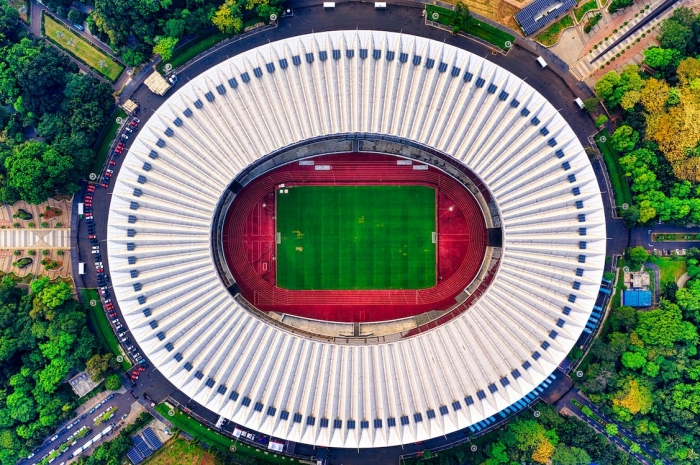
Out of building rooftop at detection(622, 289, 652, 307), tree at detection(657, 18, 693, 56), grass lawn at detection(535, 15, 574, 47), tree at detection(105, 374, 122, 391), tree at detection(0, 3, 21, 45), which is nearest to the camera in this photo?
tree at detection(657, 18, 693, 56)

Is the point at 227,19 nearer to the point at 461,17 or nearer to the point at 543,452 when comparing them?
the point at 461,17

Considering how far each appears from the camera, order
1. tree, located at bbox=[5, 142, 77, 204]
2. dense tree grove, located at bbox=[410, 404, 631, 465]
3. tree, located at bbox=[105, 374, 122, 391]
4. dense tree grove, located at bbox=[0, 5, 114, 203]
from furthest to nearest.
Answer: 1. tree, located at bbox=[105, 374, 122, 391]
2. dense tree grove, located at bbox=[410, 404, 631, 465]
3. dense tree grove, located at bbox=[0, 5, 114, 203]
4. tree, located at bbox=[5, 142, 77, 204]

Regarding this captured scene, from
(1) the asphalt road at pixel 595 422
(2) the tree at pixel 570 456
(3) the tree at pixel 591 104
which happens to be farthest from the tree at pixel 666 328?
(3) the tree at pixel 591 104

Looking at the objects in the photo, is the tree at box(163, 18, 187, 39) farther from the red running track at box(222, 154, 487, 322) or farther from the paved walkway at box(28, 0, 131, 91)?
the red running track at box(222, 154, 487, 322)

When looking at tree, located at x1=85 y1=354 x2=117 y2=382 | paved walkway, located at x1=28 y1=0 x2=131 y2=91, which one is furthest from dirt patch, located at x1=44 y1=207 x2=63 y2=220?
tree, located at x1=85 y1=354 x2=117 y2=382

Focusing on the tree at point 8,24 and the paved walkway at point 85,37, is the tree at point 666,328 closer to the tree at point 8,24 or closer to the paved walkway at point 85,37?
the paved walkway at point 85,37

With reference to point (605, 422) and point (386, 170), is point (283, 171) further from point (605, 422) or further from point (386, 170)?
point (605, 422)

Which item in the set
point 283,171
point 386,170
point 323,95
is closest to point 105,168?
point 283,171
